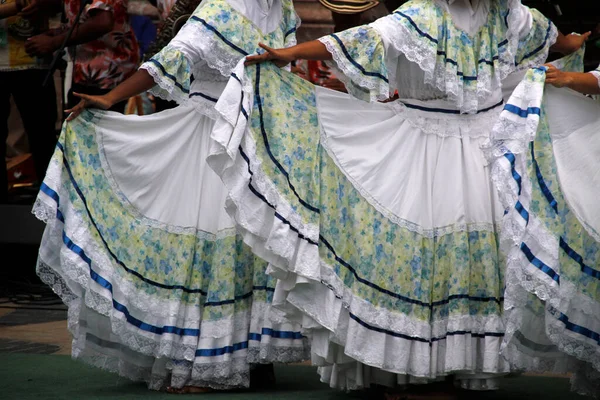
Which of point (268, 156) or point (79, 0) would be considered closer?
point (268, 156)

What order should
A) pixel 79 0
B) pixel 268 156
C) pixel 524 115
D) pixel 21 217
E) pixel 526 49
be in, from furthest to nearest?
pixel 21 217 → pixel 79 0 → pixel 526 49 → pixel 268 156 → pixel 524 115

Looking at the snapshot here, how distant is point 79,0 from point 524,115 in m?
3.95

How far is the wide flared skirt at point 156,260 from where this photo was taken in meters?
5.07

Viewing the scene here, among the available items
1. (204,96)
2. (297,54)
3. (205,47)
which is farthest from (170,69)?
(297,54)

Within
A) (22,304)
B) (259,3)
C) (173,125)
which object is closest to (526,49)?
(259,3)

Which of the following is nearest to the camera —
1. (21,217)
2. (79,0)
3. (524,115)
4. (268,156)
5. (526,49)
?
(524,115)

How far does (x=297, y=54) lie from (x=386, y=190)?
2.04ft

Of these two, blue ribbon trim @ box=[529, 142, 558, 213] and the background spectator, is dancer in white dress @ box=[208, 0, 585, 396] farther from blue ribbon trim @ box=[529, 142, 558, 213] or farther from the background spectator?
the background spectator

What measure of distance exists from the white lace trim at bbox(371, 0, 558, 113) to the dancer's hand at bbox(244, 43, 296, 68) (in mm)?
340

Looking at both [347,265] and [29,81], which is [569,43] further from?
[29,81]

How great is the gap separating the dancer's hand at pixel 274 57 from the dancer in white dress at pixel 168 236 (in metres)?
0.44

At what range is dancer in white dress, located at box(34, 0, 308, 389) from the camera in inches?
201

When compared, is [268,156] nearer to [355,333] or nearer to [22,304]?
[355,333]

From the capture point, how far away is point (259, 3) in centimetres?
532
